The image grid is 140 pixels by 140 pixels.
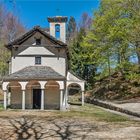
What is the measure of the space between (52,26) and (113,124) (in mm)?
19451

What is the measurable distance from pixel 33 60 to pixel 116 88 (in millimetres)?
16748

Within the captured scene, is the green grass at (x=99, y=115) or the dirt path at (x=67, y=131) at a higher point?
the green grass at (x=99, y=115)

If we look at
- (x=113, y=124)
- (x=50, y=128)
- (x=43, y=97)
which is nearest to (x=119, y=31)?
(x=43, y=97)

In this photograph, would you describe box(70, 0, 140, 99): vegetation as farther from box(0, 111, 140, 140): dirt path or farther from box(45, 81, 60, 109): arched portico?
box(0, 111, 140, 140): dirt path

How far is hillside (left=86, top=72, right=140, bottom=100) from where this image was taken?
1749 inches

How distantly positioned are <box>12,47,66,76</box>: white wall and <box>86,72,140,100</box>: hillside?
8827 millimetres

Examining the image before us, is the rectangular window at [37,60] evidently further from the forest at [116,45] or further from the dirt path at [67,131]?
the dirt path at [67,131]

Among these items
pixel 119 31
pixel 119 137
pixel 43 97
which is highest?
pixel 119 31

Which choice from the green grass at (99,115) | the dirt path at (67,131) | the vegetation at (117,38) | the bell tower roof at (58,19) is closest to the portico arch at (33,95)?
the green grass at (99,115)

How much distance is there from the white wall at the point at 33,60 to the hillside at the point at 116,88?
29.0ft

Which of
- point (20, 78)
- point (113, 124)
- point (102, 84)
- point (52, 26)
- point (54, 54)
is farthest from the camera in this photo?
point (102, 84)

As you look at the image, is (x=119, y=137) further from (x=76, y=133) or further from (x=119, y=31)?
(x=119, y=31)

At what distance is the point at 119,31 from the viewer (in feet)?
125

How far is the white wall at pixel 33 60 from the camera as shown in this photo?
3591 cm
